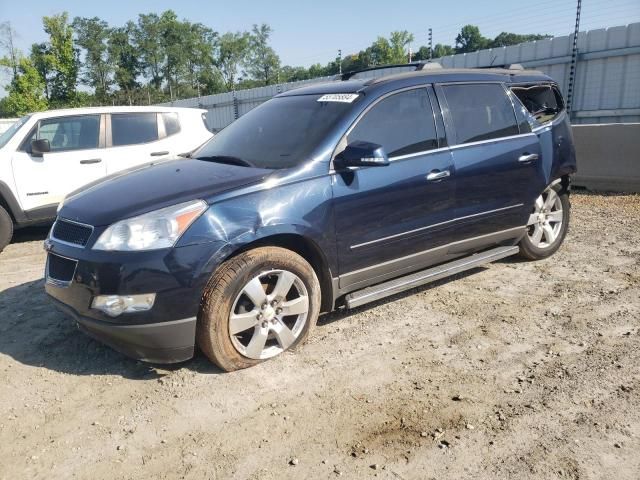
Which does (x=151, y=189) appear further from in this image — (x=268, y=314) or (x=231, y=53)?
(x=231, y=53)

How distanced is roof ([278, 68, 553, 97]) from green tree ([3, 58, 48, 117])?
3988cm

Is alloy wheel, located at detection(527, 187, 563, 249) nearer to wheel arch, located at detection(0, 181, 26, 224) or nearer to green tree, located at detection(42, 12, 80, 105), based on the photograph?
wheel arch, located at detection(0, 181, 26, 224)

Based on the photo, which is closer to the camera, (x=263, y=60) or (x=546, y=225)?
(x=546, y=225)

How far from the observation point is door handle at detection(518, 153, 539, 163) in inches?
184

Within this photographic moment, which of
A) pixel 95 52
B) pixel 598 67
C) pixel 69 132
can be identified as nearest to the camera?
pixel 69 132

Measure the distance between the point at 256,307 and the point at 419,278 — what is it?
142 centimetres

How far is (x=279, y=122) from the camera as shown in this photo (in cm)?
415

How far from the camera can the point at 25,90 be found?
3794 centimetres

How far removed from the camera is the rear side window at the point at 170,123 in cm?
802

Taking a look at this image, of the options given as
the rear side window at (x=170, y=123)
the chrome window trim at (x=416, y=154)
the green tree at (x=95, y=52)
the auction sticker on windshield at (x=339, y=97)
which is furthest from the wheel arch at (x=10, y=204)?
the green tree at (x=95, y=52)

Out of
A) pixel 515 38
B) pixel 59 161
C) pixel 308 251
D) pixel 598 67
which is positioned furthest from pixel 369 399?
pixel 515 38

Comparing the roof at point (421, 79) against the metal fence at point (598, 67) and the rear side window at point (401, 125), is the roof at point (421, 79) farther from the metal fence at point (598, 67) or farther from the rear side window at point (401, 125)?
the metal fence at point (598, 67)

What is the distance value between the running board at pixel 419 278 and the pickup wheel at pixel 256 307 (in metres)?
0.35

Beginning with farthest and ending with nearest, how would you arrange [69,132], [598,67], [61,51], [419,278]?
[61,51] → [598,67] → [69,132] → [419,278]
